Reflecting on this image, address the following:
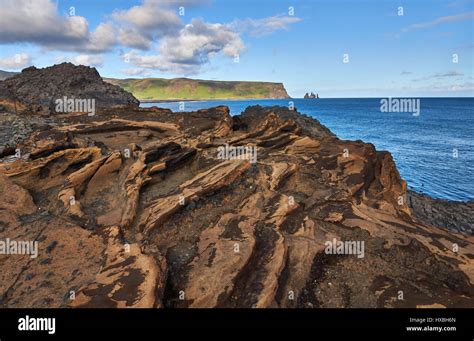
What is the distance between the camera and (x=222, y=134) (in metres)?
23.0

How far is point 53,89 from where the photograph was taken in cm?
2909

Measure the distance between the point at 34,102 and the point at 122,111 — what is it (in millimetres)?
8280

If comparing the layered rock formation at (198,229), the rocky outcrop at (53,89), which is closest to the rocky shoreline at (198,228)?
the layered rock formation at (198,229)

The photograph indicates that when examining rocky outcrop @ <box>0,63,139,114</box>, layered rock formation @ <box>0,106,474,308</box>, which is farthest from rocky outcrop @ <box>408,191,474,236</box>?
rocky outcrop @ <box>0,63,139,114</box>

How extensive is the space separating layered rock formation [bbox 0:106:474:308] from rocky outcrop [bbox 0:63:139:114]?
17.6 feet

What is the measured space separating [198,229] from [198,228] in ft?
0.21

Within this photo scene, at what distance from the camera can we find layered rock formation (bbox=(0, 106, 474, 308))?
1060cm

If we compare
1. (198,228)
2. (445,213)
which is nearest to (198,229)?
(198,228)

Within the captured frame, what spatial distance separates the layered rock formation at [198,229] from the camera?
1060 centimetres

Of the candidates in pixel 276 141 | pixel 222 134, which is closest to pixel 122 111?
pixel 222 134

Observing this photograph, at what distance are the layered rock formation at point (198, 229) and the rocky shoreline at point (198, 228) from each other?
0.20 ft

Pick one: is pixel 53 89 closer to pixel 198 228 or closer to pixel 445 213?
pixel 198 228

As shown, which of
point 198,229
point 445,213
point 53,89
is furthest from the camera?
point 445,213

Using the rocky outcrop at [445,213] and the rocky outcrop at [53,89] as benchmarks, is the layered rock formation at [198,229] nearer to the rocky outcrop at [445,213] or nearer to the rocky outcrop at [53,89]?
the rocky outcrop at [53,89]
